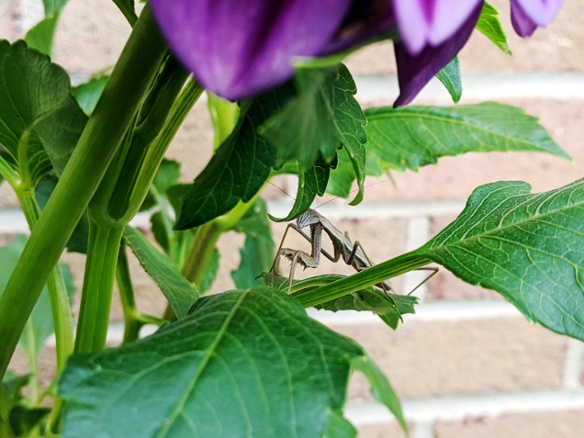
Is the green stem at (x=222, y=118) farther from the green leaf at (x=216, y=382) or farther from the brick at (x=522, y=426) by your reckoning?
the brick at (x=522, y=426)

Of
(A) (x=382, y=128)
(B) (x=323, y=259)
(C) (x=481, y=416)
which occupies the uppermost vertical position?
(A) (x=382, y=128)

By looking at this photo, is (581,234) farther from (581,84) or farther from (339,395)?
(581,84)

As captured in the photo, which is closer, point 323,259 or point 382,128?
point 382,128

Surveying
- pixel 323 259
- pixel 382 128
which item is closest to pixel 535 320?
pixel 382 128

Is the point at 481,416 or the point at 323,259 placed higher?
the point at 323,259

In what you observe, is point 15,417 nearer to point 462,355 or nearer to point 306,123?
point 306,123

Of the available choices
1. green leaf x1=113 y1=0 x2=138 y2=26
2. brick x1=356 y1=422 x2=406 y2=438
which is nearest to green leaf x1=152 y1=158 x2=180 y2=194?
green leaf x1=113 y1=0 x2=138 y2=26

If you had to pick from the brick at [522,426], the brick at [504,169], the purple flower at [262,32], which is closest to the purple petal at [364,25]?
the purple flower at [262,32]
